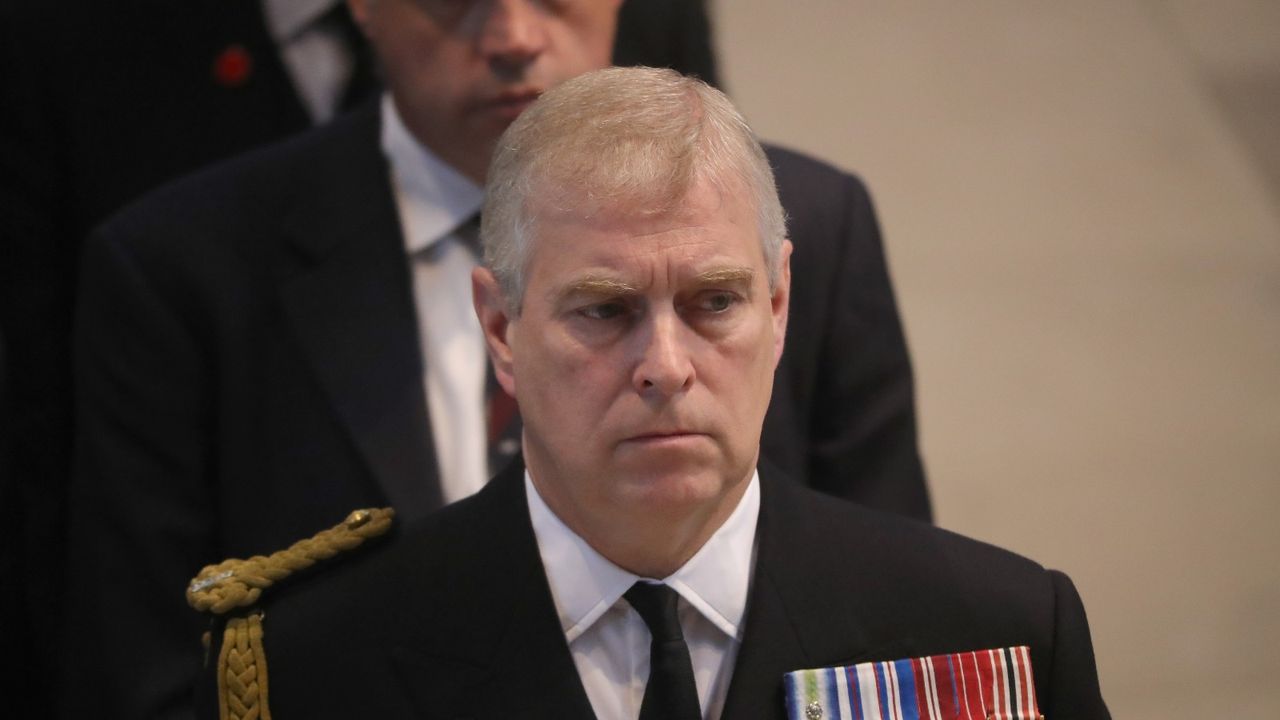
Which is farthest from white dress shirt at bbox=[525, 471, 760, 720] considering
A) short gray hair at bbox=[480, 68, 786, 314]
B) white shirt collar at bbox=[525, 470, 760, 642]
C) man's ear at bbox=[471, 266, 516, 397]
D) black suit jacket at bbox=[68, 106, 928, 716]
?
black suit jacket at bbox=[68, 106, 928, 716]

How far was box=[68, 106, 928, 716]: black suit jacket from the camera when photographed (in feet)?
7.92

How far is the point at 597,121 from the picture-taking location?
71.1 inches

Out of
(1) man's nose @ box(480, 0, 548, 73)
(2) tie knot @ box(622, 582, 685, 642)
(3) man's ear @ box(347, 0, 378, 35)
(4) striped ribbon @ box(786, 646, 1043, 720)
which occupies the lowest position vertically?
(4) striped ribbon @ box(786, 646, 1043, 720)

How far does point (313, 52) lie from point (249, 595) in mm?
1343

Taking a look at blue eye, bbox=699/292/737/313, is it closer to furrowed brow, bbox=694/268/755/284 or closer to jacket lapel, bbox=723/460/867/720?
furrowed brow, bbox=694/268/755/284

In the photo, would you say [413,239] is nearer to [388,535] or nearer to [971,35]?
[388,535]

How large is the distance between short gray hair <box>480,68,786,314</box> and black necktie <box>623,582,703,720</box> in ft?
1.10

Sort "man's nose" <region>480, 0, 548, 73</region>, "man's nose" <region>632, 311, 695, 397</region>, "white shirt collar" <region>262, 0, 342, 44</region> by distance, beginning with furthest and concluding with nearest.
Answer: "white shirt collar" <region>262, 0, 342, 44</region> → "man's nose" <region>480, 0, 548, 73</region> → "man's nose" <region>632, 311, 695, 397</region>

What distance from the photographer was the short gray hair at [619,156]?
5.81 ft

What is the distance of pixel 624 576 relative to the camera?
187cm

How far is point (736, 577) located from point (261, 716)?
0.53 meters

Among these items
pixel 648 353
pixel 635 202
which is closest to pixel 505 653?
pixel 648 353

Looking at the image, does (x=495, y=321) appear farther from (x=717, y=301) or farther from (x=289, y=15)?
(x=289, y=15)

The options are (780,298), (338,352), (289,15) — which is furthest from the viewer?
(289,15)
